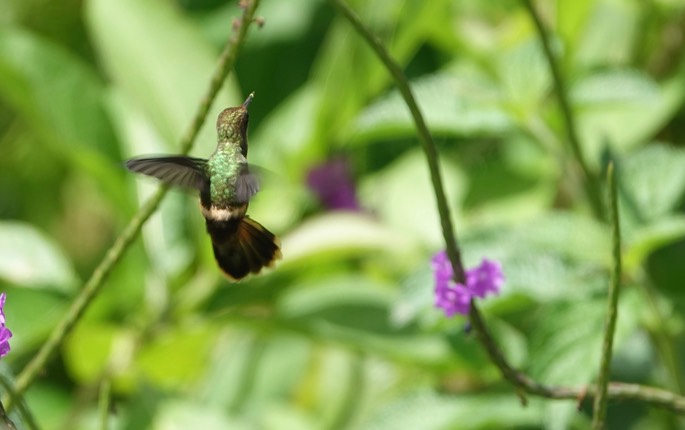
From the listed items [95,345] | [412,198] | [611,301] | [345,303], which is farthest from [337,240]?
[611,301]

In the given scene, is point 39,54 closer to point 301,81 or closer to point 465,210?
point 465,210

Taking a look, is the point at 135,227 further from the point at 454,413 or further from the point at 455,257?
the point at 454,413

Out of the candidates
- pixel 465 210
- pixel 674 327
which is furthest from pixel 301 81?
pixel 674 327

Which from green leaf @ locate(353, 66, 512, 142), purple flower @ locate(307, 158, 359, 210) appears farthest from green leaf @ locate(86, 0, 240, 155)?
green leaf @ locate(353, 66, 512, 142)

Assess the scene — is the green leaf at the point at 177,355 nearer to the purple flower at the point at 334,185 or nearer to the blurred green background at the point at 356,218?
the blurred green background at the point at 356,218

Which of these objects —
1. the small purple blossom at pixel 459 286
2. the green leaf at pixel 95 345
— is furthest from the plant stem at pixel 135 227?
the green leaf at pixel 95 345

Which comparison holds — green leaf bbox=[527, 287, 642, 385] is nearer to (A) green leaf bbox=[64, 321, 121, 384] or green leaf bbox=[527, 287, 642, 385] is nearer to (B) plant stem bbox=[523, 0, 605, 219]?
(B) plant stem bbox=[523, 0, 605, 219]
